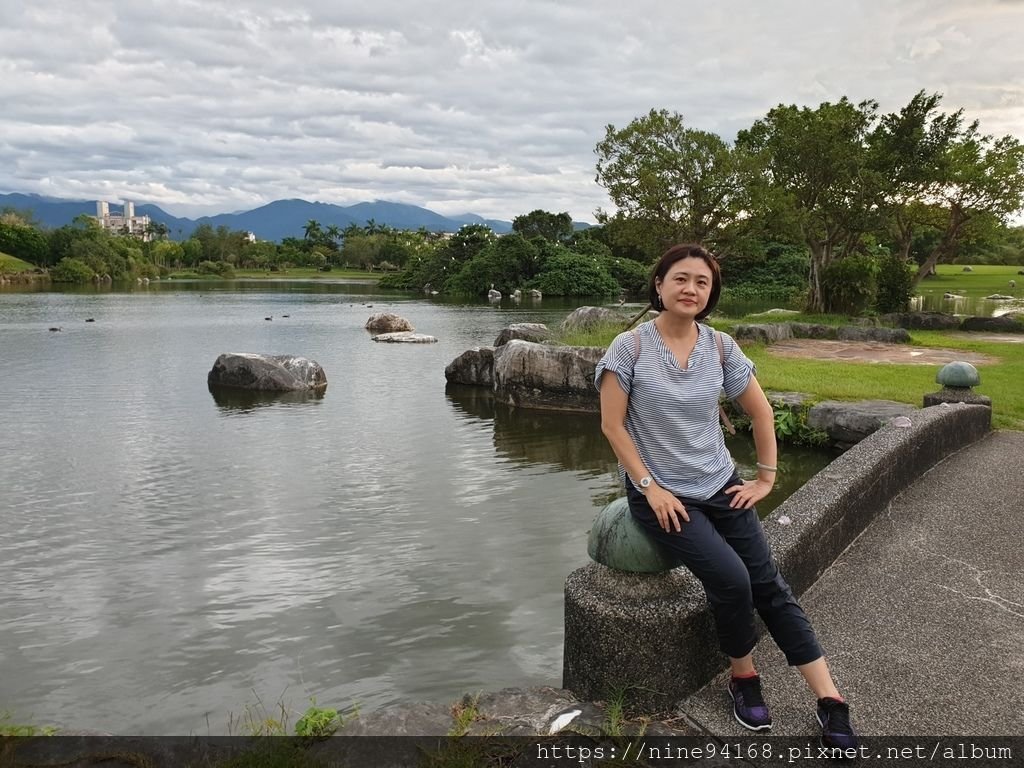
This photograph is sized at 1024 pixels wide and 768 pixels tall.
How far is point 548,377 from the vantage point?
15.3 m

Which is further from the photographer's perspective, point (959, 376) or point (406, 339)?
point (406, 339)

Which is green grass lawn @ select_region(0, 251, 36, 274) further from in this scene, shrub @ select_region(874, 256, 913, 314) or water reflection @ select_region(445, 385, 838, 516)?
shrub @ select_region(874, 256, 913, 314)

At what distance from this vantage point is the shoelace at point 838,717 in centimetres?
295

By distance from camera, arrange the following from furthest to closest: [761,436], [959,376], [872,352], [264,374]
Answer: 1. [872,352]
2. [264,374]
3. [959,376]
4. [761,436]

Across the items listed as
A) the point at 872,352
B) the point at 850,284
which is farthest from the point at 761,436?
the point at 850,284

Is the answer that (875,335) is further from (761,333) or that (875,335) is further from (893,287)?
(893,287)

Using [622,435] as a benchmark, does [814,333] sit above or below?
below

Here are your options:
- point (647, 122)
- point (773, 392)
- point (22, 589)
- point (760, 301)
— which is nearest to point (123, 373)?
point (22, 589)

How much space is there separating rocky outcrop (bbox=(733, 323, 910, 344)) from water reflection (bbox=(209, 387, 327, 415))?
10273mm

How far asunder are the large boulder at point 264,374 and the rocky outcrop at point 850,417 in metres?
10.8

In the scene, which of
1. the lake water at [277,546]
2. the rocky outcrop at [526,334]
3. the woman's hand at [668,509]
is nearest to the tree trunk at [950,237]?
the rocky outcrop at [526,334]

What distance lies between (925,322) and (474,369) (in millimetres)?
14018

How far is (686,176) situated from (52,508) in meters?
23.1

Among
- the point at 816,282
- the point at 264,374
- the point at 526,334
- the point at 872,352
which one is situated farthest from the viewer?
the point at 816,282
